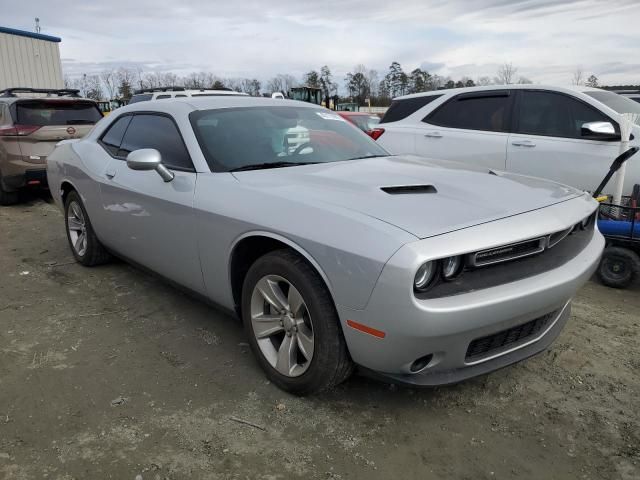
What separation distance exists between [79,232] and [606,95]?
557cm

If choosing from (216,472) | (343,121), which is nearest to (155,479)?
(216,472)

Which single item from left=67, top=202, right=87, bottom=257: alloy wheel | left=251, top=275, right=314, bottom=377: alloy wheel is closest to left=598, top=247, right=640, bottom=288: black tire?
left=251, top=275, right=314, bottom=377: alloy wheel

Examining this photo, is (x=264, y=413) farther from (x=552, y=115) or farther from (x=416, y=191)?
(x=552, y=115)

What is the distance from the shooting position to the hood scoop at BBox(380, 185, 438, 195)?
267cm

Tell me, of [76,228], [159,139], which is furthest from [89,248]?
[159,139]

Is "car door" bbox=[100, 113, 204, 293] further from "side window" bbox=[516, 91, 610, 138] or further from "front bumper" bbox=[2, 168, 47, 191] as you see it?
"front bumper" bbox=[2, 168, 47, 191]

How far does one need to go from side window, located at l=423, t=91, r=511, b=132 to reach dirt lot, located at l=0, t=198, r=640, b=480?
2716 millimetres

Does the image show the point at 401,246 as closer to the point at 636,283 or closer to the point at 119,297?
the point at 119,297

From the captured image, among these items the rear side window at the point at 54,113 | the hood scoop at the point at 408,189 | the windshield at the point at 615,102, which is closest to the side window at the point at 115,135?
the hood scoop at the point at 408,189

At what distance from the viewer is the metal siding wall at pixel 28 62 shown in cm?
1709

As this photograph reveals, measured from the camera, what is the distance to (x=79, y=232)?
A: 199 inches

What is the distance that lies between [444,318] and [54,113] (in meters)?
7.95

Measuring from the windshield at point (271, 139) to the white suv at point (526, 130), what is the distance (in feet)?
7.43

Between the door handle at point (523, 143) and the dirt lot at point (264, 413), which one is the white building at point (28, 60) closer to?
the dirt lot at point (264, 413)
